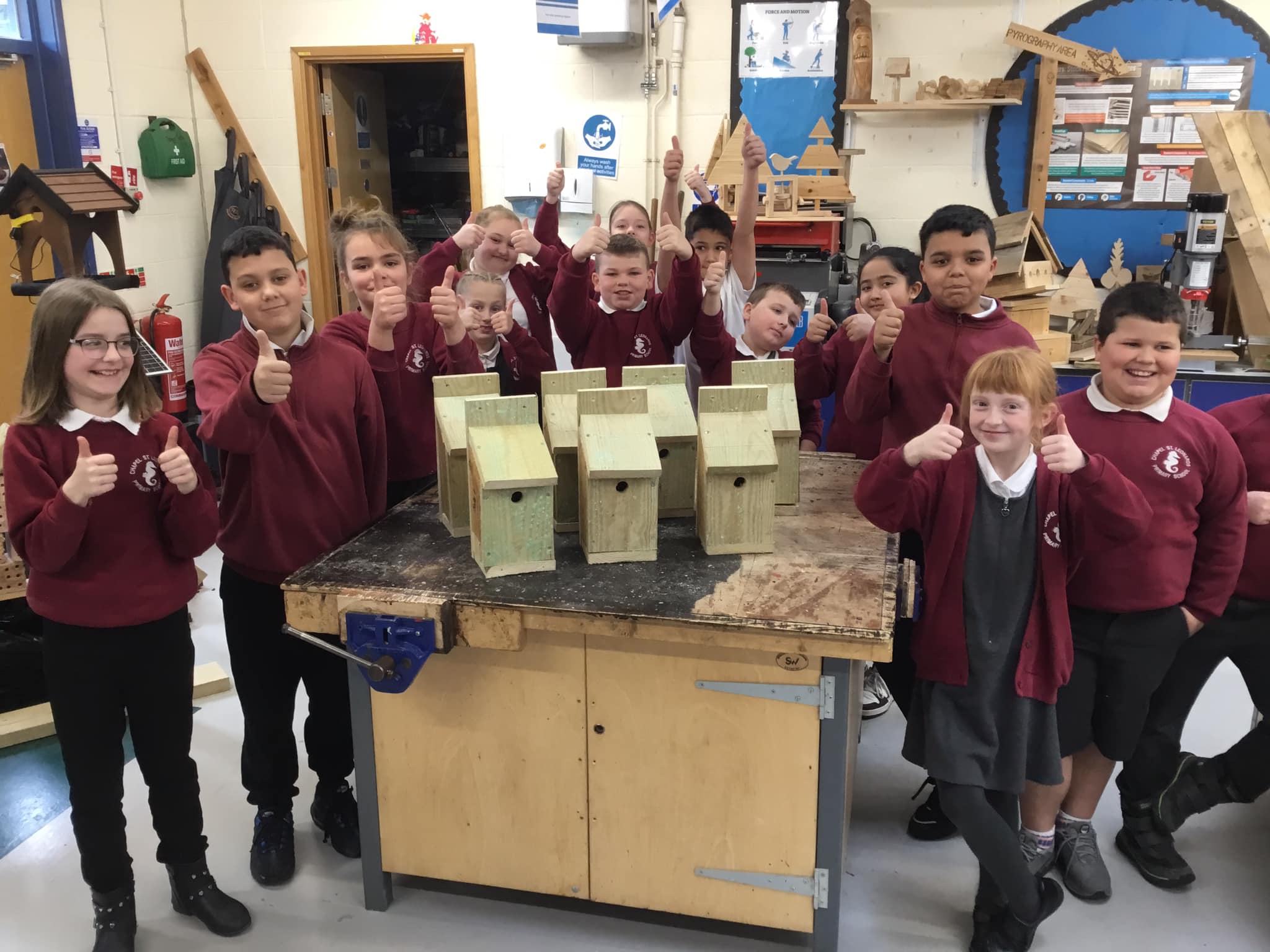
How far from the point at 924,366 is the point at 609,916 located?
140cm

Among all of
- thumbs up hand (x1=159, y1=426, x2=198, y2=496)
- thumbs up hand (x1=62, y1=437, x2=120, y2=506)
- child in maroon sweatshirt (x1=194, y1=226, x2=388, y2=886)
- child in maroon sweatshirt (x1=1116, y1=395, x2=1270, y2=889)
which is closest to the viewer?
thumbs up hand (x1=62, y1=437, x2=120, y2=506)

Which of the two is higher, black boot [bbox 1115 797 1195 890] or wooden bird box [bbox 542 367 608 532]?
wooden bird box [bbox 542 367 608 532]

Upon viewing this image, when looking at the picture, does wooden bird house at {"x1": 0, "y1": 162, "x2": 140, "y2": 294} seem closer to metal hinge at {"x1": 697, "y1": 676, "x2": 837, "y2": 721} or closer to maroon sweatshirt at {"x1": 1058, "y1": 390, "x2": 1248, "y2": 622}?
metal hinge at {"x1": 697, "y1": 676, "x2": 837, "y2": 721}

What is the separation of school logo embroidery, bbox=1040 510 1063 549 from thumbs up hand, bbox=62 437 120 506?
5.29ft

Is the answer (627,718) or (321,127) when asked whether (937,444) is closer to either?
(627,718)

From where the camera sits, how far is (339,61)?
5.20 meters

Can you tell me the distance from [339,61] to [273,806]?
Result: 416 cm

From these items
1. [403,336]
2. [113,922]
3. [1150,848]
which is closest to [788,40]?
[403,336]

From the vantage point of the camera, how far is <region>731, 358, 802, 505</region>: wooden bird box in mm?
2158

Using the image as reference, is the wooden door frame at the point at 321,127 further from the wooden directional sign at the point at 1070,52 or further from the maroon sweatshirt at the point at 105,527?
the maroon sweatshirt at the point at 105,527

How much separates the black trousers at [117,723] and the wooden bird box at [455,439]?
1.80 feet

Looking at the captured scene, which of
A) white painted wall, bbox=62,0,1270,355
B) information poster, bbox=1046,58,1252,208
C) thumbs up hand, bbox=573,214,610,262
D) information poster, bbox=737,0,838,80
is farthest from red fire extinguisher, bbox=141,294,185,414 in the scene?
information poster, bbox=1046,58,1252,208

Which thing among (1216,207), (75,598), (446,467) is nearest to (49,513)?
(75,598)

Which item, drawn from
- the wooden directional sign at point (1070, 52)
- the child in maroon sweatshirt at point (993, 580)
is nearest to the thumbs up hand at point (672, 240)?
the child in maroon sweatshirt at point (993, 580)
